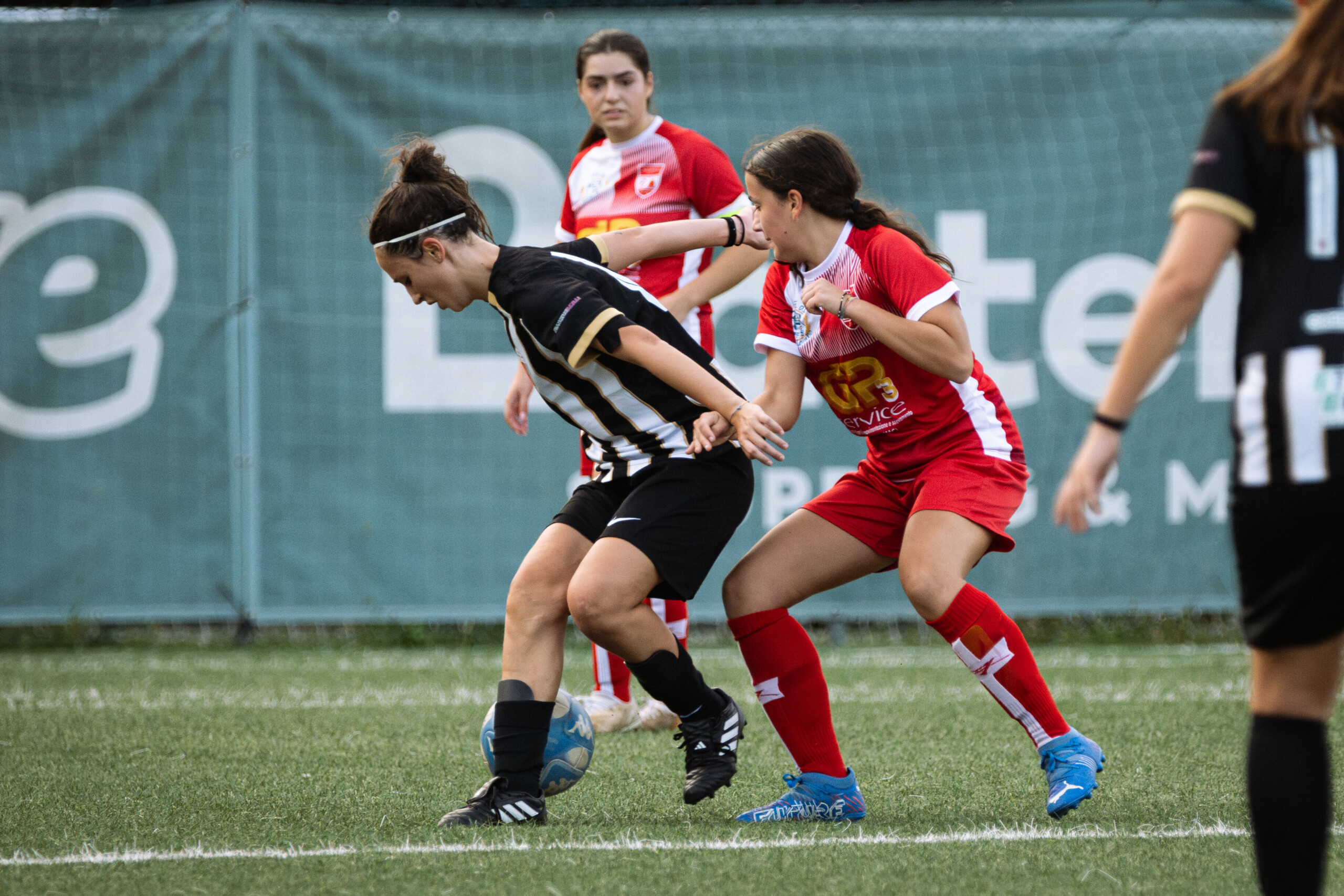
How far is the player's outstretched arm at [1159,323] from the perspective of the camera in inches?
74.6

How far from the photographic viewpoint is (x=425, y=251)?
125 inches

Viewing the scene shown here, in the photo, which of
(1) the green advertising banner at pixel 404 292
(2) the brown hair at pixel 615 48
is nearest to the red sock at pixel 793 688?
(2) the brown hair at pixel 615 48

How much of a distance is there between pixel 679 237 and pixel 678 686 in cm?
123

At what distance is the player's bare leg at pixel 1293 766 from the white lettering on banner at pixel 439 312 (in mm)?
5032

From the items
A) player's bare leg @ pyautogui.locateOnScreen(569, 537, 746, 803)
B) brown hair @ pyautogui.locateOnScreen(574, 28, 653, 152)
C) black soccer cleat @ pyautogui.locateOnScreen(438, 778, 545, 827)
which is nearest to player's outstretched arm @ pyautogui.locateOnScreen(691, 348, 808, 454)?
player's bare leg @ pyautogui.locateOnScreen(569, 537, 746, 803)

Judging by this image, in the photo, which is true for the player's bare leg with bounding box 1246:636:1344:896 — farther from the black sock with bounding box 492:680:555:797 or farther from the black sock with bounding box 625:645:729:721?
the black sock with bounding box 492:680:555:797

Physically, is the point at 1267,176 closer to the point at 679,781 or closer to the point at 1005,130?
the point at 679,781

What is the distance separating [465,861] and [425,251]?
140 centimetres

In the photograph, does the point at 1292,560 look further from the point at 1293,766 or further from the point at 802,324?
the point at 802,324

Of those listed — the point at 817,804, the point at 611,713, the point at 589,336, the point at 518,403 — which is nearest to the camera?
the point at 589,336

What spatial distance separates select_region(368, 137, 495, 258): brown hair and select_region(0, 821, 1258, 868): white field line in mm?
1359

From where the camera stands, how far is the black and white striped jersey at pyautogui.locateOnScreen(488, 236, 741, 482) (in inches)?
118

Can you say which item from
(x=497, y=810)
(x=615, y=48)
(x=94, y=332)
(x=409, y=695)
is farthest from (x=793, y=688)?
(x=94, y=332)

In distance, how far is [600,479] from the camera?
3.40 meters
